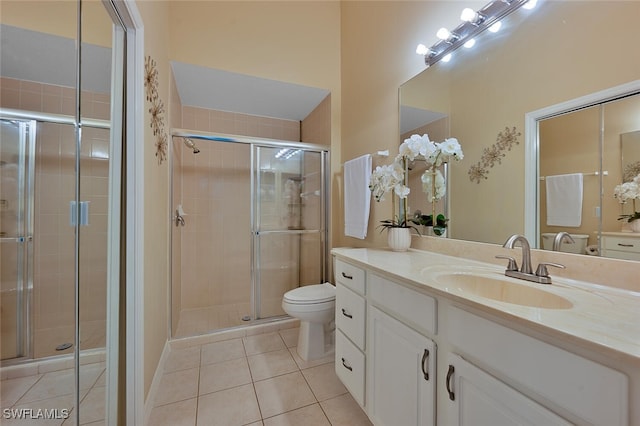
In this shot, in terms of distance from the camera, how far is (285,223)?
2.74 m

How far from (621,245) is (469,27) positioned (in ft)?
3.81

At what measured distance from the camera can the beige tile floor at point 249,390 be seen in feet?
4.36

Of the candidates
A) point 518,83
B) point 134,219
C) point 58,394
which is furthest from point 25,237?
point 518,83

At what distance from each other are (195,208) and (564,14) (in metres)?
3.01

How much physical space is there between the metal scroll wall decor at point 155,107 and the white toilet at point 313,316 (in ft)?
4.44

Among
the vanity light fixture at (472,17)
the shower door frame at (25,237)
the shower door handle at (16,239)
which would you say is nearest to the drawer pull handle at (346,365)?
the shower door frame at (25,237)

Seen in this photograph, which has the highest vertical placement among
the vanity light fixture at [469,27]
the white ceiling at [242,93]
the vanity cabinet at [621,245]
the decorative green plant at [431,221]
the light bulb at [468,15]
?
the white ceiling at [242,93]

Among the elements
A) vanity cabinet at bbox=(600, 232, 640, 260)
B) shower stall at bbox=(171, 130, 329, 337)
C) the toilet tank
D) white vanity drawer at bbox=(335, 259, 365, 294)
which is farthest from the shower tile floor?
vanity cabinet at bbox=(600, 232, 640, 260)

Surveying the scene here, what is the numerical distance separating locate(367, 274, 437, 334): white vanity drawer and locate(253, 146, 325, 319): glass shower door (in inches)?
58.5

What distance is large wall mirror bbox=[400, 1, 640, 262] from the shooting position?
2.78 ft

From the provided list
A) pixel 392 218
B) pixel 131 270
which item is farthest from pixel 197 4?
pixel 392 218

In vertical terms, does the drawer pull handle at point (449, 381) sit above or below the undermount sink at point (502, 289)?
below

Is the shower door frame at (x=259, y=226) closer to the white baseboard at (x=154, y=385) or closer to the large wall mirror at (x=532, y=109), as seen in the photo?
the white baseboard at (x=154, y=385)

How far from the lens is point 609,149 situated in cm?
86
